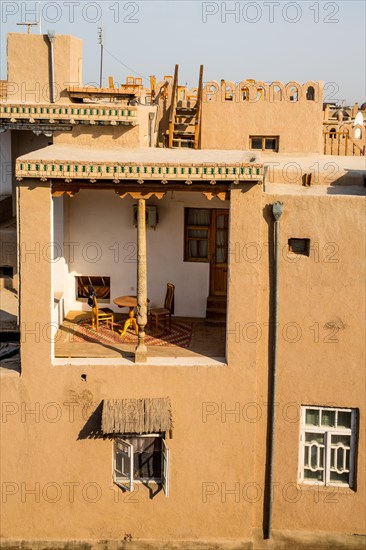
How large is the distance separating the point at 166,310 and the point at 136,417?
9.99 feet

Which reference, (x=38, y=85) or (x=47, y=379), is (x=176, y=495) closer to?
(x=47, y=379)

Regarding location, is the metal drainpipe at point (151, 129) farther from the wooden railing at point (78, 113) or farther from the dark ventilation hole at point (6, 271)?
the dark ventilation hole at point (6, 271)

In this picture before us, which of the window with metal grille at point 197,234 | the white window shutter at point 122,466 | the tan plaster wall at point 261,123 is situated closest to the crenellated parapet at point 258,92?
the tan plaster wall at point 261,123

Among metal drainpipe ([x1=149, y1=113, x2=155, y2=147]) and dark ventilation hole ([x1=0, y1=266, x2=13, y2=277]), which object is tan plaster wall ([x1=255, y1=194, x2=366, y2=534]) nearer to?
metal drainpipe ([x1=149, y1=113, x2=155, y2=147])

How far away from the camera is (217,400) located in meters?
13.4

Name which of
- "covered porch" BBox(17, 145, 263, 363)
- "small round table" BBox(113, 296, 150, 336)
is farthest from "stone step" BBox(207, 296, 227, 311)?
"small round table" BBox(113, 296, 150, 336)

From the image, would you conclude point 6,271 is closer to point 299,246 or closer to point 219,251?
point 219,251

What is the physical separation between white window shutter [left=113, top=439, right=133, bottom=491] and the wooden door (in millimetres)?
4138

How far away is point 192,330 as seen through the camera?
15641mm

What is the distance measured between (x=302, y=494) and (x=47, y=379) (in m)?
4.89

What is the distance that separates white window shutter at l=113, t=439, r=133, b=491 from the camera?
13.6 m

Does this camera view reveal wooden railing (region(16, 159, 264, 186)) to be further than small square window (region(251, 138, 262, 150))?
No

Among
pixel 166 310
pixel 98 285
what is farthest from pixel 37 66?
pixel 166 310

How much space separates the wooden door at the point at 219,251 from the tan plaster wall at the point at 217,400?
304 centimetres
